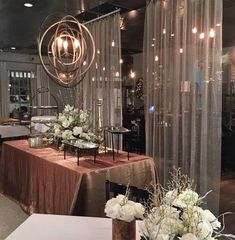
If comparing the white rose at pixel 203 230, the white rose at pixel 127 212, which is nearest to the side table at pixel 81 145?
the white rose at pixel 127 212

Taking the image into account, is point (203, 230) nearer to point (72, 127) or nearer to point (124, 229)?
point (124, 229)

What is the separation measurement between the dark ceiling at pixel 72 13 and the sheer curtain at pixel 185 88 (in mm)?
722

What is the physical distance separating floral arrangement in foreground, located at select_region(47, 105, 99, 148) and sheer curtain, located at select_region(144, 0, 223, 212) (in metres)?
1.09

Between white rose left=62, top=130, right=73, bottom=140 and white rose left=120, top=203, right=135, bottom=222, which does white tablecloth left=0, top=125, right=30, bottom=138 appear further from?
white rose left=120, top=203, right=135, bottom=222

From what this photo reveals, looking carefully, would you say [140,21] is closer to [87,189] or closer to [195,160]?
[195,160]

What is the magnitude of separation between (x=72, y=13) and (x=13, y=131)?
3068 mm

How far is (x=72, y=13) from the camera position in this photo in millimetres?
4707

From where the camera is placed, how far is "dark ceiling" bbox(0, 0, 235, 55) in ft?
13.9

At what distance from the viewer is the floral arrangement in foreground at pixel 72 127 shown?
328 cm

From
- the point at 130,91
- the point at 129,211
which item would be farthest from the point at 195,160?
the point at 130,91

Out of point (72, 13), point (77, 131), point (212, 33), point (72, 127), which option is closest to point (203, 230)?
point (77, 131)

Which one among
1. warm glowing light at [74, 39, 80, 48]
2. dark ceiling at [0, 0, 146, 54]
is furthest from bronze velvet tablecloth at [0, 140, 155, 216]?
dark ceiling at [0, 0, 146, 54]

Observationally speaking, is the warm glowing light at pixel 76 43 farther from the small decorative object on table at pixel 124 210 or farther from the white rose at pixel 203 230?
the white rose at pixel 203 230

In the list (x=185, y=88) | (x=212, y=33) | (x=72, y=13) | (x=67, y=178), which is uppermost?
(x=72, y=13)
